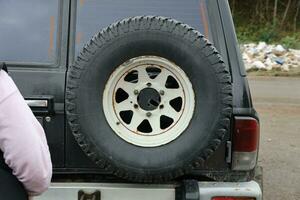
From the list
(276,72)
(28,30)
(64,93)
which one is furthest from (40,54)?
(276,72)

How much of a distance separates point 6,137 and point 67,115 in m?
1.14

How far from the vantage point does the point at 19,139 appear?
1.79 metres

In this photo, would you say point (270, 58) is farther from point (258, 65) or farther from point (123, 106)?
point (123, 106)

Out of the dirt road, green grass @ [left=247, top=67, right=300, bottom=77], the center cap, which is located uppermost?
the center cap

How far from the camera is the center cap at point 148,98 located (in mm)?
2980

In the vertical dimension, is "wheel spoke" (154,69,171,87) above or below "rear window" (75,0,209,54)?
below

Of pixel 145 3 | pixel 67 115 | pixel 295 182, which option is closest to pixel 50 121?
pixel 67 115

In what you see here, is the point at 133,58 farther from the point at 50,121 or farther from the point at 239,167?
the point at 239,167

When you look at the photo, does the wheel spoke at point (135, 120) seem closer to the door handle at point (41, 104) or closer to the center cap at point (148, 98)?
the center cap at point (148, 98)

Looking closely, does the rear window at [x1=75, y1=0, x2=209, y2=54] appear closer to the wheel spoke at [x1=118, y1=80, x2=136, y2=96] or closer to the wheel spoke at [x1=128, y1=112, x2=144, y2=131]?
the wheel spoke at [x1=118, y1=80, x2=136, y2=96]

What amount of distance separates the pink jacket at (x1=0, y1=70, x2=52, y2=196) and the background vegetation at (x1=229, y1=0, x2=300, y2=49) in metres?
21.9


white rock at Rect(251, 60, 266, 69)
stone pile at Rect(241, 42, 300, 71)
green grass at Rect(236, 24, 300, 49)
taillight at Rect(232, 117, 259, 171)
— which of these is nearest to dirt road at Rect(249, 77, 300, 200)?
taillight at Rect(232, 117, 259, 171)

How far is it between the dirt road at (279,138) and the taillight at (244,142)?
80.2 inches

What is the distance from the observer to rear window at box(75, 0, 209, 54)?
10.8 feet
